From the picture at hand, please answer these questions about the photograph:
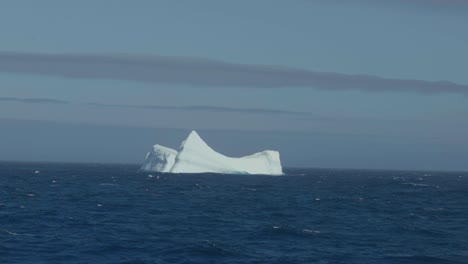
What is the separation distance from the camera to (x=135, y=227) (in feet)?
148

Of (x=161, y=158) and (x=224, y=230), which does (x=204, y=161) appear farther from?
(x=224, y=230)

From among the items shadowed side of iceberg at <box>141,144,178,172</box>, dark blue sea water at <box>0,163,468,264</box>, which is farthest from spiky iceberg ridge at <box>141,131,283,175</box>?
dark blue sea water at <box>0,163,468,264</box>

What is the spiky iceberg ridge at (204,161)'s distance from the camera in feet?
400

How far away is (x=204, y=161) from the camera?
12688cm

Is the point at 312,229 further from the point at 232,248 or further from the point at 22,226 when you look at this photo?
the point at 22,226

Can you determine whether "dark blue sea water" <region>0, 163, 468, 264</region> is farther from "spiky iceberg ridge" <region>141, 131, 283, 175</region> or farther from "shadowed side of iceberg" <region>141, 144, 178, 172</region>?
"shadowed side of iceberg" <region>141, 144, 178, 172</region>

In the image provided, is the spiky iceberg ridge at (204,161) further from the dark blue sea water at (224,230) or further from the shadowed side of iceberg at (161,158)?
the dark blue sea water at (224,230)

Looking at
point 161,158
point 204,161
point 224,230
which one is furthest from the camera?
point 161,158

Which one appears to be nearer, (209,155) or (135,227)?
(135,227)

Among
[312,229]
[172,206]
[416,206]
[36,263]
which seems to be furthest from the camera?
[416,206]

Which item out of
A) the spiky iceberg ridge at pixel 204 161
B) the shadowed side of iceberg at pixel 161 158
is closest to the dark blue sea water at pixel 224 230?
the spiky iceberg ridge at pixel 204 161

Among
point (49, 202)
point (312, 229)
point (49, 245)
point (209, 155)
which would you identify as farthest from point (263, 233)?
point (209, 155)

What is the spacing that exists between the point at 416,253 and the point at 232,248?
9493 millimetres

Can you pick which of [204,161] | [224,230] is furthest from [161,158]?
[224,230]
